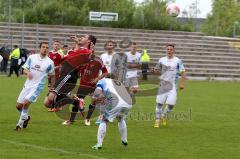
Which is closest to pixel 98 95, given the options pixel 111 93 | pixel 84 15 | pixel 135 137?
pixel 111 93

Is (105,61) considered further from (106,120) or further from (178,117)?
(106,120)

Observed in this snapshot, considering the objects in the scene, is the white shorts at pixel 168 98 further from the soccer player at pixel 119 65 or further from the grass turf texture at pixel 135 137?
the soccer player at pixel 119 65

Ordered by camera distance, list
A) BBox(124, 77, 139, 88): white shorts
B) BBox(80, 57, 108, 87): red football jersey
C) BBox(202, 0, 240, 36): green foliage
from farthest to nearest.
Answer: BBox(202, 0, 240, 36): green foliage
BBox(124, 77, 139, 88): white shorts
BBox(80, 57, 108, 87): red football jersey

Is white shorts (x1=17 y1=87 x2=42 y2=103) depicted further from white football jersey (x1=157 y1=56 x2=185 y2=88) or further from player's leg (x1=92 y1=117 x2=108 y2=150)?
white football jersey (x1=157 y1=56 x2=185 y2=88)

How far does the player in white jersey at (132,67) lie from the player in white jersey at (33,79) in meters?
6.75

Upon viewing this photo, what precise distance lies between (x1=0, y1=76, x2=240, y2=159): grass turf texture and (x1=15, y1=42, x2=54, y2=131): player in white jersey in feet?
1.64

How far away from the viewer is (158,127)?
723 inches

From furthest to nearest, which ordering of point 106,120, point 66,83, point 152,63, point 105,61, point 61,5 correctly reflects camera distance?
point 61,5 → point 152,63 → point 105,61 → point 66,83 → point 106,120

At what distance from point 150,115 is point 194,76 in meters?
30.2

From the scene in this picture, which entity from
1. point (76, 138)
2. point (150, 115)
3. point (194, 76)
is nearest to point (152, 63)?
point (194, 76)

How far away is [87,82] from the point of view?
1805 cm

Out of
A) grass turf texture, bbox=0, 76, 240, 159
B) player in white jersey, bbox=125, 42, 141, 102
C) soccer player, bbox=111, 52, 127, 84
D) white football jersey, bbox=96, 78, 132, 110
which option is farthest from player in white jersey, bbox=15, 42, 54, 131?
player in white jersey, bbox=125, 42, 141, 102

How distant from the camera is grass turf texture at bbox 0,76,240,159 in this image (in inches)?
513

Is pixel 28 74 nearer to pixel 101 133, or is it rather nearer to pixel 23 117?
pixel 23 117
